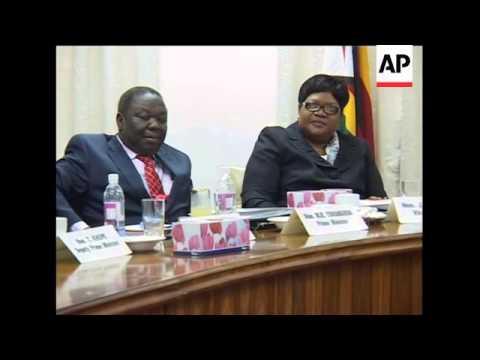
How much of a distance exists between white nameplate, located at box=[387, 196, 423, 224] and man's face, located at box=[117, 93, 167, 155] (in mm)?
960

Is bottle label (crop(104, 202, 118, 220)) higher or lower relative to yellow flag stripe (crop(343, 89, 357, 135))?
lower

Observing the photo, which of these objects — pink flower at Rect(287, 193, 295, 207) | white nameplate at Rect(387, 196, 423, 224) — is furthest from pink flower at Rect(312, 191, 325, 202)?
white nameplate at Rect(387, 196, 423, 224)

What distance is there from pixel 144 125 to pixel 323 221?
0.92 metres

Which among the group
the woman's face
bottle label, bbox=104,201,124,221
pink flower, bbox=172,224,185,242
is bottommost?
pink flower, bbox=172,224,185,242

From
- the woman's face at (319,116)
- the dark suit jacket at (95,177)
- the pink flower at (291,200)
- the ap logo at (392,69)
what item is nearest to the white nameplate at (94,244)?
the dark suit jacket at (95,177)

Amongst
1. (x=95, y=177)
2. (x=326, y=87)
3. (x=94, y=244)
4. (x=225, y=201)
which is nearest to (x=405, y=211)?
(x=225, y=201)

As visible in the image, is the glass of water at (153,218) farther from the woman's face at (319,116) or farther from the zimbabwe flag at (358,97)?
the zimbabwe flag at (358,97)

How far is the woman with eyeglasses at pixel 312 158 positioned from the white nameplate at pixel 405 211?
1.66ft

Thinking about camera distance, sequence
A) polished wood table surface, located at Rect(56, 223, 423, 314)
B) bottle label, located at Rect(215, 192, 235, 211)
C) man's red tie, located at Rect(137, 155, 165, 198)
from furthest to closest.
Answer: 1. man's red tie, located at Rect(137, 155, 165, 198)
2. bottle label, located at Rect(215, 192, 235, 211)
3. polished wood table surface, located at Rect(56, 223, 423, 314)

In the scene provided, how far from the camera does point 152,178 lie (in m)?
2.84

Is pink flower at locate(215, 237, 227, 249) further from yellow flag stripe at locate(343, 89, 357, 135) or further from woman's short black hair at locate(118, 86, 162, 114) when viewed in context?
yellow flag stripe at locate(343, 89, 357, 135)

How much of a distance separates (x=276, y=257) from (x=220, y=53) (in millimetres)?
2653

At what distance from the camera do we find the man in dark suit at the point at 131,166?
2701 mm

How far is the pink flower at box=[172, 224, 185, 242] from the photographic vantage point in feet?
5.98
